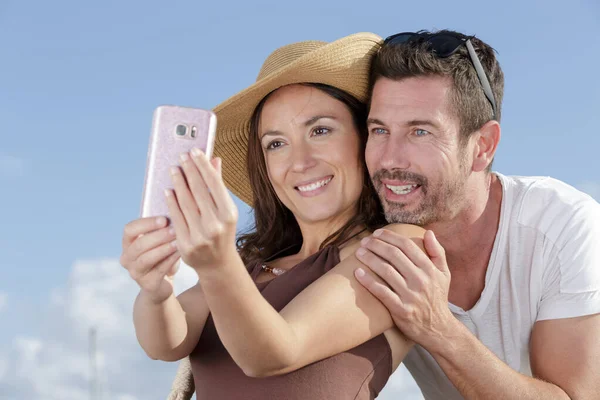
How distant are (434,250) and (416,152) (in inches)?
38.9

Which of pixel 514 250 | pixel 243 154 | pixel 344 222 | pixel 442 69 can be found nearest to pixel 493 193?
pixel 514 250

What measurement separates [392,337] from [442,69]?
1721 mm

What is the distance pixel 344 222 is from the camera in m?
4.04

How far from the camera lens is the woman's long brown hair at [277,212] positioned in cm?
402

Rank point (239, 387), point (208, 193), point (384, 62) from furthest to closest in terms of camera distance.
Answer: point (384, 62)
point (239, 387)
point (208, 193)

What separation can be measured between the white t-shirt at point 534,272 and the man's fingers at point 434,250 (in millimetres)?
1030

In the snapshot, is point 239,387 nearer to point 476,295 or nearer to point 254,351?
point 254,351

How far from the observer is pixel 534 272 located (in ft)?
14.3

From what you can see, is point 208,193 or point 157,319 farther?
point 157,319

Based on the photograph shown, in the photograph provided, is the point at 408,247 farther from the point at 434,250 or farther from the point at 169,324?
the point at 169,324

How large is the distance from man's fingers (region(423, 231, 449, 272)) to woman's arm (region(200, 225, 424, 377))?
369 millimetres

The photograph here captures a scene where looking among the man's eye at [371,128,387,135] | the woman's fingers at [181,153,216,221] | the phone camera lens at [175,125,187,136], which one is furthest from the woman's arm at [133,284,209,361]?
the man's eye at [371,128,387,135]

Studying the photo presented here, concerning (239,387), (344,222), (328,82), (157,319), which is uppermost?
(328,82)


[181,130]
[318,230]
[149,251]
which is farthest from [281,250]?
[181,130]
